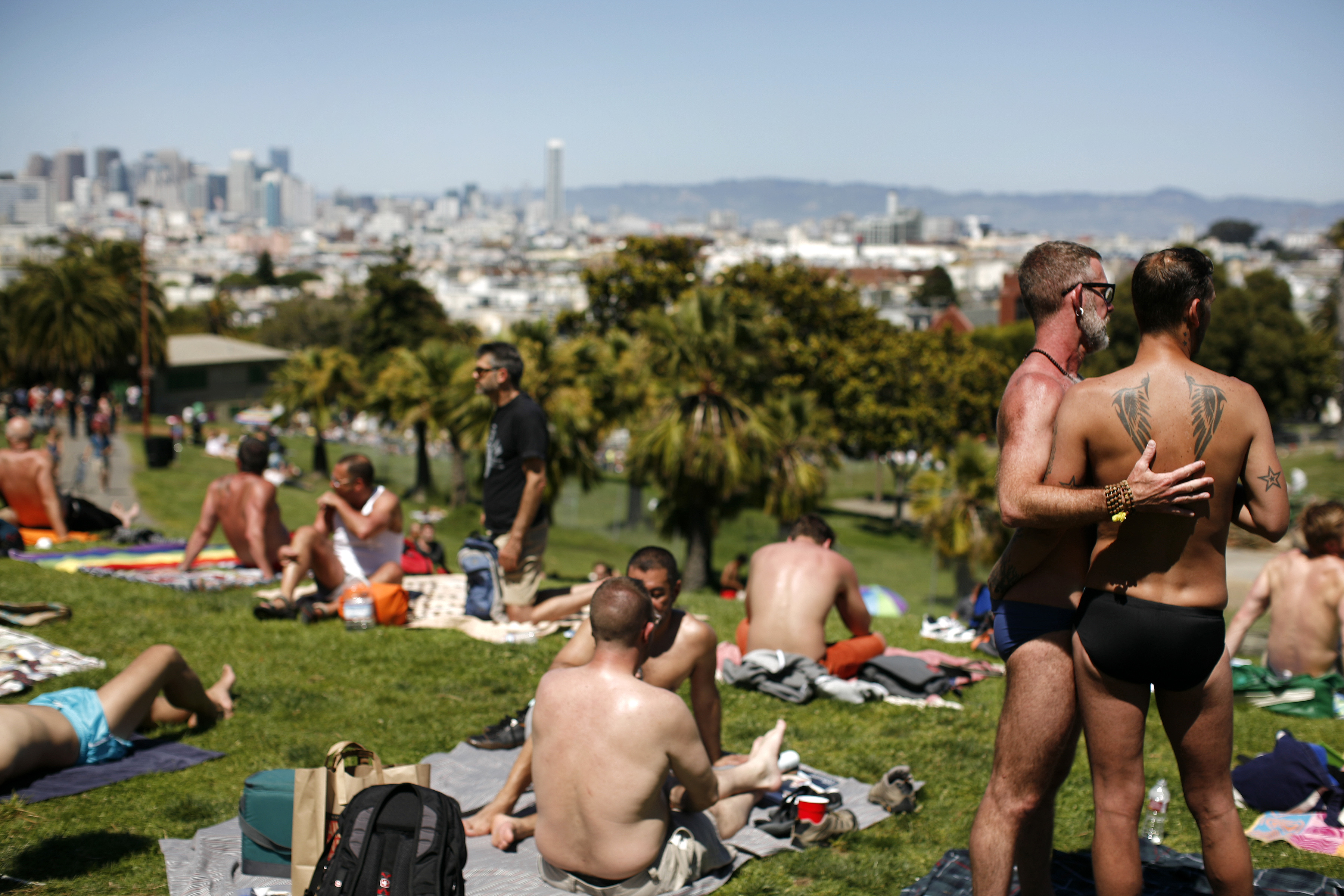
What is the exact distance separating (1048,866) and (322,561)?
566 cm

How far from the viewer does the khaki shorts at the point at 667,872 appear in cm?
354

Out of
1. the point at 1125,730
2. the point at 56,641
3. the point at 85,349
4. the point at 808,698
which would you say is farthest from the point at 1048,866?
the point at 85,349

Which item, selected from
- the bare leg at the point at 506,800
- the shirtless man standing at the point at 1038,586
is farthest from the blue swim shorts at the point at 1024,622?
the bare leg at the point at 506,800

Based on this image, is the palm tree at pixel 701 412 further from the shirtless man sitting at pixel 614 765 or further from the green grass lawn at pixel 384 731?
the shirtless man sitting at pixel 614 765

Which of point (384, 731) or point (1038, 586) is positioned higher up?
point (1038, 586)

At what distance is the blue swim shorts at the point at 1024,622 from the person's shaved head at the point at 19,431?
8.68 m

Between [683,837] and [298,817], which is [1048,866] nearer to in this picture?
[683,837]

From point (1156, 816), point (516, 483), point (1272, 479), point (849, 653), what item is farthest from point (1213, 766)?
point (516, 483)

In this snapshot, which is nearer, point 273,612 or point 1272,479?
point 1272,479

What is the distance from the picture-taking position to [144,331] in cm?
3456

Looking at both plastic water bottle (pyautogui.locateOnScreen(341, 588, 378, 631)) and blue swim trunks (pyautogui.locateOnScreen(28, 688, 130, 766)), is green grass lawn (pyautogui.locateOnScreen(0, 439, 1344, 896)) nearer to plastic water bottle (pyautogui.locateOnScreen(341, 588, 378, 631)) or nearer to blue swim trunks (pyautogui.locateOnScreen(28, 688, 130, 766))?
plastic water bottle (pyautogui.locateOnScreen(341, 588, 378, 631))

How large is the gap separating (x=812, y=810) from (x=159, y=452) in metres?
25.5

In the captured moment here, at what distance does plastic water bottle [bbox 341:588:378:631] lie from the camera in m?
7.07

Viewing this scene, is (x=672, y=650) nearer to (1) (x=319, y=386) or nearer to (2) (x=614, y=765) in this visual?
(2) (x=614, y=765)
